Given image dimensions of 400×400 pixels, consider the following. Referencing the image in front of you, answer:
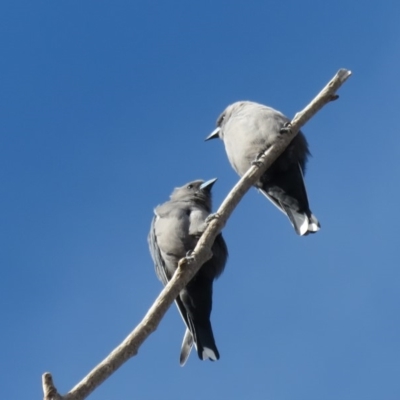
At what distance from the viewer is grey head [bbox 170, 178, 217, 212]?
8297 millimetres

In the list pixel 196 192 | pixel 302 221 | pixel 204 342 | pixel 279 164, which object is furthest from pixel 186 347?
pixel 196 192

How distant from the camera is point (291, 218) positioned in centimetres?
744

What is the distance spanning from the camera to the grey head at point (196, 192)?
8.30 m

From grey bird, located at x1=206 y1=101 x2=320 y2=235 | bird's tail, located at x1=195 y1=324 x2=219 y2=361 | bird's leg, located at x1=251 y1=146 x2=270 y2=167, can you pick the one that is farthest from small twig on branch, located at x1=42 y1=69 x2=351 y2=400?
bird's tail, located at x1=195 y1=324 x2=219 y2=361

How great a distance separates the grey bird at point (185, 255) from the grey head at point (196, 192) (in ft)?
0.26

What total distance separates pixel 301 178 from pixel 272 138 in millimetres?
427

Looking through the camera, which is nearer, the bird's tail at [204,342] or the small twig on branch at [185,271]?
the small twig on branch at [185,271]

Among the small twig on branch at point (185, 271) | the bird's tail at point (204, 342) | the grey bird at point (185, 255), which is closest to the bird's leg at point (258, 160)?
the small twig on branch at point (185, 271)

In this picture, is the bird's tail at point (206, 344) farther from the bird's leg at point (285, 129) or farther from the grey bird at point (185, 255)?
the bird's leg at point (285, 129)

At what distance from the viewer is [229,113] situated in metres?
9.10

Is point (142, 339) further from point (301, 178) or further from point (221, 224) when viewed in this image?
point (301, 178)

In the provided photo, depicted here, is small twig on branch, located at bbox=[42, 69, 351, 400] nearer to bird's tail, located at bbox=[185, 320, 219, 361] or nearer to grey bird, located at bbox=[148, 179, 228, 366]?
grey bird, located at bbox=[148, 179, 228, 366]

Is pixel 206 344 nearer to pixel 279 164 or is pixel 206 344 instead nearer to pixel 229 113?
pixel 279 164

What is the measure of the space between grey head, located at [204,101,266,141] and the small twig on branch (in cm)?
171
